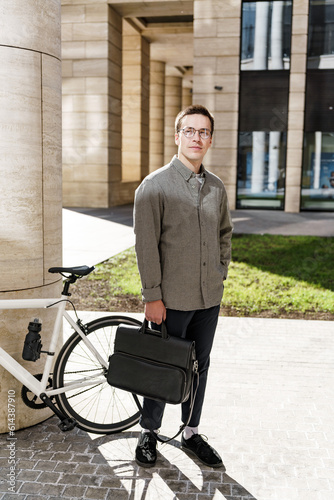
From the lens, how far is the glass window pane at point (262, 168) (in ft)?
68.6

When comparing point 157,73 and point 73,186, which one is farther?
point 157,73

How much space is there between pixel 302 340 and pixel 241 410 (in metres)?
2.04

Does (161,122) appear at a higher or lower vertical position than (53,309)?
higher

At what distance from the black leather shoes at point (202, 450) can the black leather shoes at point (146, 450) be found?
0.78ft

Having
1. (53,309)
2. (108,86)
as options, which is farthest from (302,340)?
(108,86)

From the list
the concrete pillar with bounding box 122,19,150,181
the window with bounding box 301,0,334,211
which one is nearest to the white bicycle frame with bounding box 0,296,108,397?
the window with bounding box 301,0,334,211

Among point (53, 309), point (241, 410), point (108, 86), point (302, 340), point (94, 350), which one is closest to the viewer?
point (94, 350)

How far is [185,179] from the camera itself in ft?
11.1

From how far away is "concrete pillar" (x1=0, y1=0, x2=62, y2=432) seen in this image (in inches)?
149

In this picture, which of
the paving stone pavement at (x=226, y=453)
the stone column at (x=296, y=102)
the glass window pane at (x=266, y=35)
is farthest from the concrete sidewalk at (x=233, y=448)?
the glass window pane at (x=266, y=35)

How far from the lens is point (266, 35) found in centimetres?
2045

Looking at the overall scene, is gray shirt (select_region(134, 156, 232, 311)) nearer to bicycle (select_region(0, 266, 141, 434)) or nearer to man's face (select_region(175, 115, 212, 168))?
man's face (select_region(175, 115, 212, 168))

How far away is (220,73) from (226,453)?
18562 millimetres

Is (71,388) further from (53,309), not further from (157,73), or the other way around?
(157,73)
